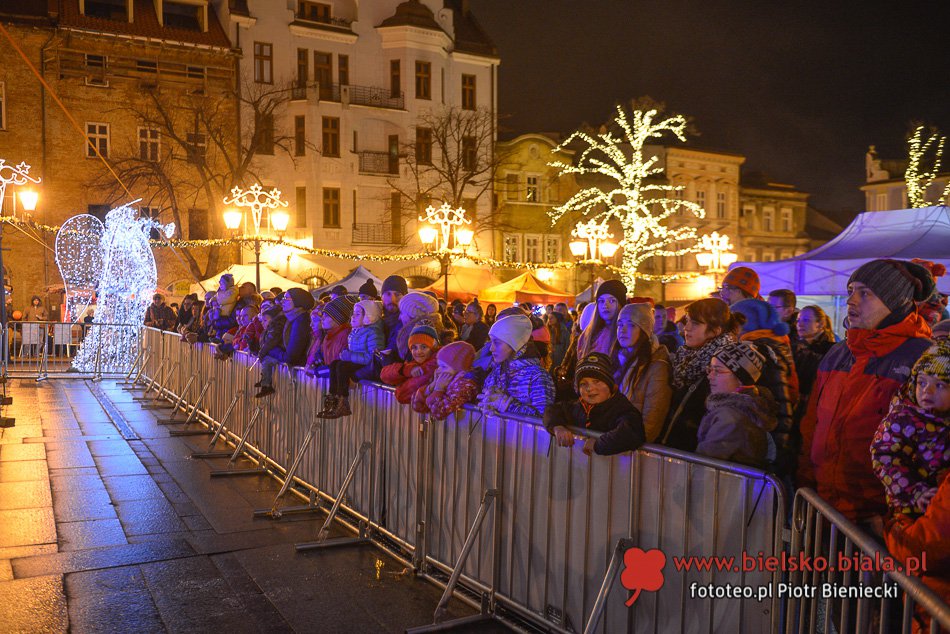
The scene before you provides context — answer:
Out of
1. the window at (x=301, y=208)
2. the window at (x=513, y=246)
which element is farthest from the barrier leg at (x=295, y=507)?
the window at (x=513, y=246)

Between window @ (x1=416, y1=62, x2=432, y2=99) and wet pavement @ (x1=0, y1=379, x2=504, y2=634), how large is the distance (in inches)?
1297

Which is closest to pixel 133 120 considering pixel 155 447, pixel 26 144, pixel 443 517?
pixel 26 144

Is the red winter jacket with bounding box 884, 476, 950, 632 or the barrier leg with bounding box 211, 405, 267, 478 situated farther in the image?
the barrier leg with bounding box 211, 405, 267, 478

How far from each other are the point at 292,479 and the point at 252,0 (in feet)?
111

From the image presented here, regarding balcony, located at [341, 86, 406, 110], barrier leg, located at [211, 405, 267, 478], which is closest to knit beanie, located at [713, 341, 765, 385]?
barrier leg, located at [211, 405, 267, 478]

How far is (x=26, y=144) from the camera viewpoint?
106 feet

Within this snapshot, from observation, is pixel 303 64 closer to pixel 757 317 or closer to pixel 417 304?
pixel 417 304

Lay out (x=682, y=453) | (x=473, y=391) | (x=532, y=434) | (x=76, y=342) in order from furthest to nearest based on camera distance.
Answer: (x=76, y=342)
(x=473, y=391)
(x=532, y=434)
(x=682, y=453)

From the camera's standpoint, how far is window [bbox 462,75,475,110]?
4162 cm

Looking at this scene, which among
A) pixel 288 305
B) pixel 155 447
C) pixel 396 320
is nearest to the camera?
pixel 396 320

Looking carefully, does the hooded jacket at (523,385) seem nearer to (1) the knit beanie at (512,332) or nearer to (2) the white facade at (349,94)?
(1) the knit beanie at (512,332)

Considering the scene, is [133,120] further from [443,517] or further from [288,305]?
[443,517]

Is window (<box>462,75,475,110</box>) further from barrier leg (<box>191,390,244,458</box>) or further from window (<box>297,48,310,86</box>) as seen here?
barrier leg (<box>191,390,244,458</box>)

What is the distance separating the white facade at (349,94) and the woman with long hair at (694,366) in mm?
32222
